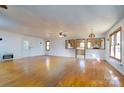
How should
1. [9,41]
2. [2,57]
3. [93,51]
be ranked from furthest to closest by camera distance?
[93,51], [9,41], [2,57]

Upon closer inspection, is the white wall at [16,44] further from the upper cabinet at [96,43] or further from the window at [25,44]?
the upper cabinet at [96,43]

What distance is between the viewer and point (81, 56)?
13555mm

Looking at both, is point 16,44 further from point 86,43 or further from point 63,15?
point 63,15

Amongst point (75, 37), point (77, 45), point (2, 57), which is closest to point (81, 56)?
point (77, 45)

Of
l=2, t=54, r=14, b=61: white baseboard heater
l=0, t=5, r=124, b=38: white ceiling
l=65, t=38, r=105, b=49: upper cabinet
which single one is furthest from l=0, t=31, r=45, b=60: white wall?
l=0, t=5, r=124, b=38: white ceiling

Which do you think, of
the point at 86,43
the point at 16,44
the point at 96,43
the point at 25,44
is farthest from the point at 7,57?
the point at 96,43

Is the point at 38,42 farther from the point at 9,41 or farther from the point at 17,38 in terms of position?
the point at 9,41

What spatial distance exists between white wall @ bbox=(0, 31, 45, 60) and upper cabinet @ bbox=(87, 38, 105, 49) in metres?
5.81

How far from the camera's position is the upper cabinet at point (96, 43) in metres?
12.5

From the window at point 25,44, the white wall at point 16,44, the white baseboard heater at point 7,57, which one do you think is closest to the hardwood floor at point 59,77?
the white baseboard heater at point 7,57

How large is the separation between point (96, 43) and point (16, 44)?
724 cm
